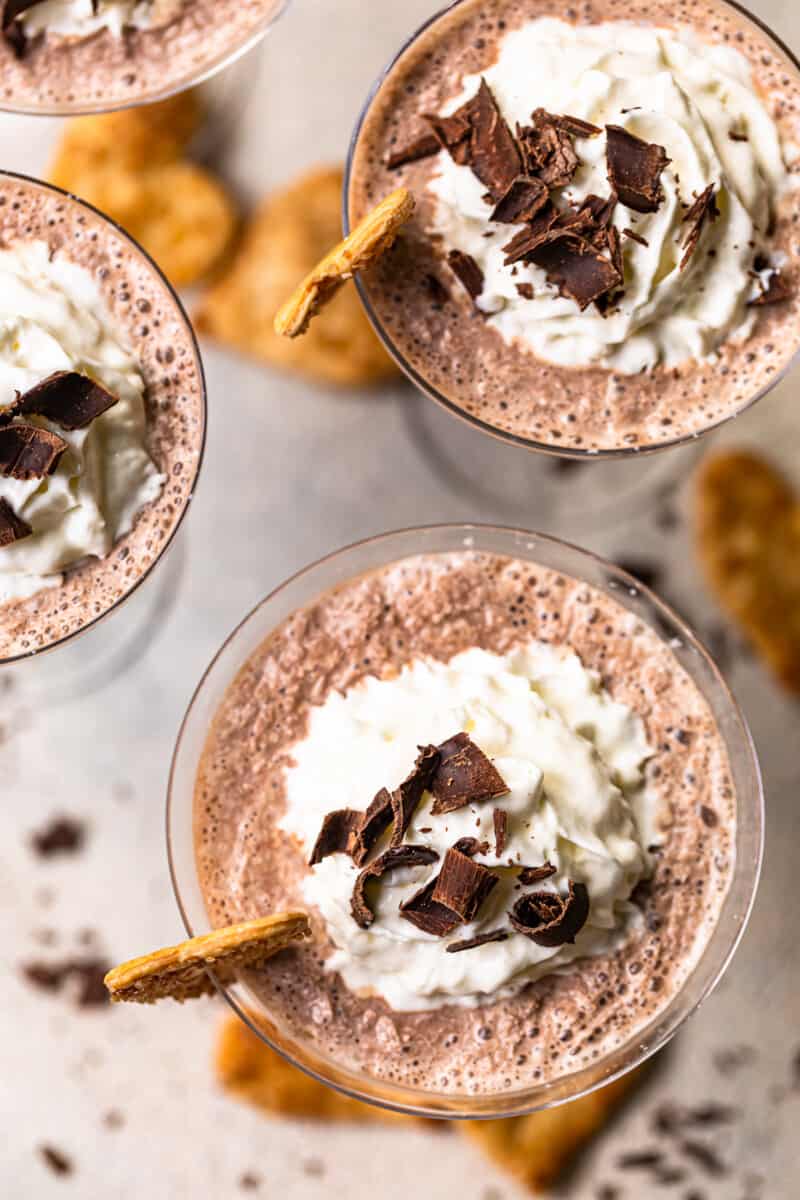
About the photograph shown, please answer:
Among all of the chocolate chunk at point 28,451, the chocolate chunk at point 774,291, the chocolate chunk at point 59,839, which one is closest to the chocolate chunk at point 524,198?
the chocolate chunk at point 774,291

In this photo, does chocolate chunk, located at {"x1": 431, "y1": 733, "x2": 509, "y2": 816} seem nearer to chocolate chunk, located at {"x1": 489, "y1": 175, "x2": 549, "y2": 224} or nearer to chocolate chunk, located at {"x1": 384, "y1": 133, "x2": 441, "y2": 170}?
chocolate chunk, located at {"x1": 489, "y1": 175, "x2": 549, "y2": 224}

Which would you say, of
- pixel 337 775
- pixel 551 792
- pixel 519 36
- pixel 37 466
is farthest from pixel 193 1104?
pixel 519 36

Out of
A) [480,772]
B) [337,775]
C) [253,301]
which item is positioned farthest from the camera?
[253,301]

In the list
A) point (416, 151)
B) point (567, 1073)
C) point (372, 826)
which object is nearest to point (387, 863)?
point (372, 826)

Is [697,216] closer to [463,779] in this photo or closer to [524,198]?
[524,198]

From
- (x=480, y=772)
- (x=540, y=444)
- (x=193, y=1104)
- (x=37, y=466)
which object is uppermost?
(x=540, y=444)

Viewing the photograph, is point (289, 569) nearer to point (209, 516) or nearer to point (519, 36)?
point (209, 516)

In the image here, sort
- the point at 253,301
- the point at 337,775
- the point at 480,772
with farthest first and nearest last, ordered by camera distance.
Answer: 1. the point at 253,301
2. the point at 337,775
3. the point at 480,772

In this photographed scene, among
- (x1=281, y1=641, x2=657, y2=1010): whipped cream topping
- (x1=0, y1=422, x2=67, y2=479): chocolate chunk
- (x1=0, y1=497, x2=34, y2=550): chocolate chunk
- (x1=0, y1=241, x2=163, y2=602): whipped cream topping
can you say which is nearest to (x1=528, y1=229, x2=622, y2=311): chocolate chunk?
(x1=281, y1=641, x2=657, y2=1010): whipped cream topping
